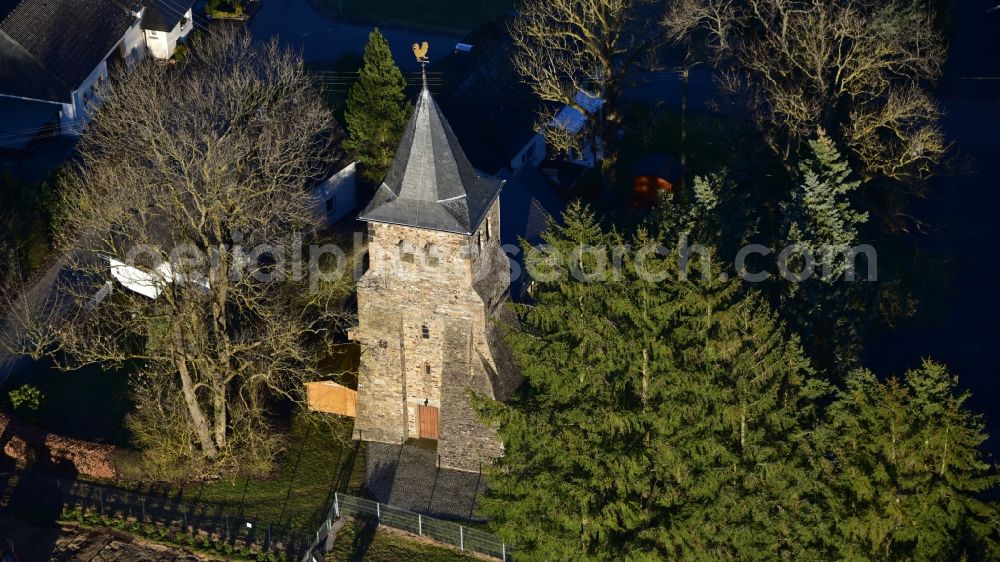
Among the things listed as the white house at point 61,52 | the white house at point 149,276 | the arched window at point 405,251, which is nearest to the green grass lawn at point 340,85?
the white house at point 61,52

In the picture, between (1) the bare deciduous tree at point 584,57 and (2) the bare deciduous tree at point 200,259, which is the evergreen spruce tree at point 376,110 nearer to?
(2) the bare deciduous tree at point 200,259

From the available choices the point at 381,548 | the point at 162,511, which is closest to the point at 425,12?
the point at 162,511

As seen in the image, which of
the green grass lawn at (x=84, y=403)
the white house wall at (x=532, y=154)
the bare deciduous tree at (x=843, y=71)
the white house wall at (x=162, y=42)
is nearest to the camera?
the green grass lawn at (x=84, y=403)

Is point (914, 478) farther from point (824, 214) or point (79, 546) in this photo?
point (79, 546)

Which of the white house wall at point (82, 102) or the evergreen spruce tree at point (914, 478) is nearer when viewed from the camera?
the evergreen spruce tree at point (914, 478)

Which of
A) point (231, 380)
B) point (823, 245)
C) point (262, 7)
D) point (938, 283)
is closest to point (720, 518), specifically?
point (823, 245)

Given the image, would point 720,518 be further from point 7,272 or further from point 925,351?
point 7,272

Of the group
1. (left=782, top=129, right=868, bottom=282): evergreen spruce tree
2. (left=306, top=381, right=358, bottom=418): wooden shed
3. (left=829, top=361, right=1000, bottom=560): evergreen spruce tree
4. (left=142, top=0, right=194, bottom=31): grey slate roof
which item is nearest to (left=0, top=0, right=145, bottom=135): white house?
(left=142, top=0, right=194, bottom=31): grey slate roof

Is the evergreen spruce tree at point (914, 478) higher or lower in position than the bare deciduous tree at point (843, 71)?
lower
